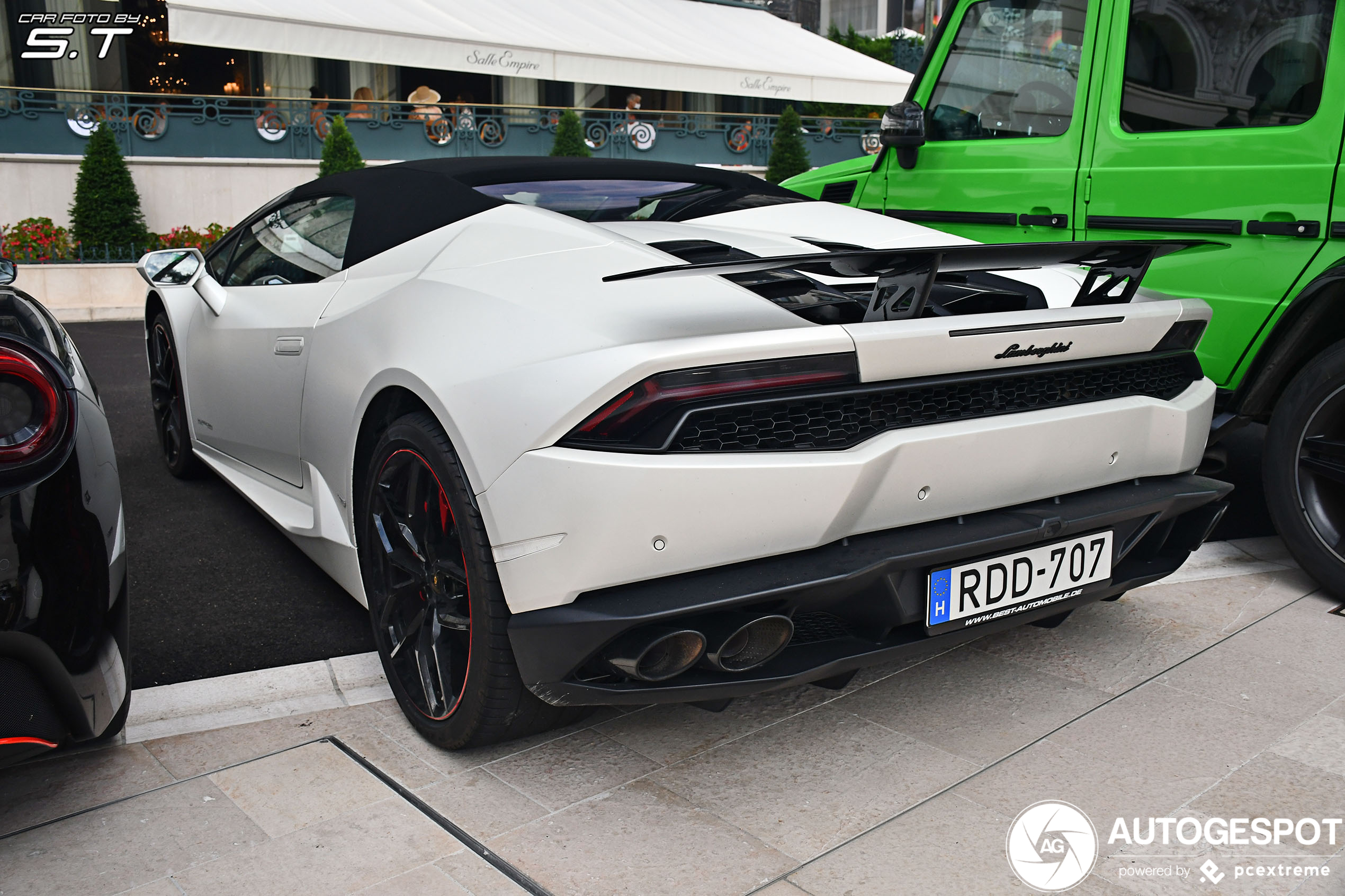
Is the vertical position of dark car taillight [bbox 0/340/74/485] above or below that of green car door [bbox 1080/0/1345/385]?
below

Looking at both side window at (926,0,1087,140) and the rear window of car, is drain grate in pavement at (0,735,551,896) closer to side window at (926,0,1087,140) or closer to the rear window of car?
the rear window of car

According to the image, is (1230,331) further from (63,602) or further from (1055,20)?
(63,602)

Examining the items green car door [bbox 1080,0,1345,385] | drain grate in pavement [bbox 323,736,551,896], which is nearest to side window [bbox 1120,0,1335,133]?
green car door [bbox 1080,0,1345,385]

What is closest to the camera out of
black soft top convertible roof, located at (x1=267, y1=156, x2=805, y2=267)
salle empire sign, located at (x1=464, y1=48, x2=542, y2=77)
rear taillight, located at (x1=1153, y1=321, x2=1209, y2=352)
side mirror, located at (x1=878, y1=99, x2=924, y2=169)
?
rear taillight, located at (x1=1153, y1=321, x2=1209, y2=352)

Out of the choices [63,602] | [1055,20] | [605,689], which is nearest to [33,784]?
[63,602]

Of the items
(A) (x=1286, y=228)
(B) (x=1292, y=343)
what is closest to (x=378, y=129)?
(A) (x=1286, y=228)

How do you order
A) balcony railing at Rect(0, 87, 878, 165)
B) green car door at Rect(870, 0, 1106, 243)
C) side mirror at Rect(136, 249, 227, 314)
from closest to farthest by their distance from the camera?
side mirror at Rect(136, 249, 227, 314) → green car door at Rect(870, 0, 1106, 243) → balcony railing at Rect(0, 87, 878, 165)

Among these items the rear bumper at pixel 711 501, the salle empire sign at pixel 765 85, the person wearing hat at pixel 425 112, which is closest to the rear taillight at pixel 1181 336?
the rear bumper at pixel 711 501

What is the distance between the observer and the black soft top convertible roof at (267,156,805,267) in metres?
2.85

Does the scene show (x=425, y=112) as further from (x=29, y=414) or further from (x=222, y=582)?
(x=29, y=414)

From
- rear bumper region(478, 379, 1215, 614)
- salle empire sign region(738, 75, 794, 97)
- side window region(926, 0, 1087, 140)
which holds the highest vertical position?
salle empire sign region(738, 75, 794, 97)

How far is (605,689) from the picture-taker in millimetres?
2100

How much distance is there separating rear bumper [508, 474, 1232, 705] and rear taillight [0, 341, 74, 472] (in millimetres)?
886

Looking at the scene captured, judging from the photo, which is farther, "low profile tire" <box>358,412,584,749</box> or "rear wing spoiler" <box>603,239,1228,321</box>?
"low profile tire" <box>358,412,584,749</box>
